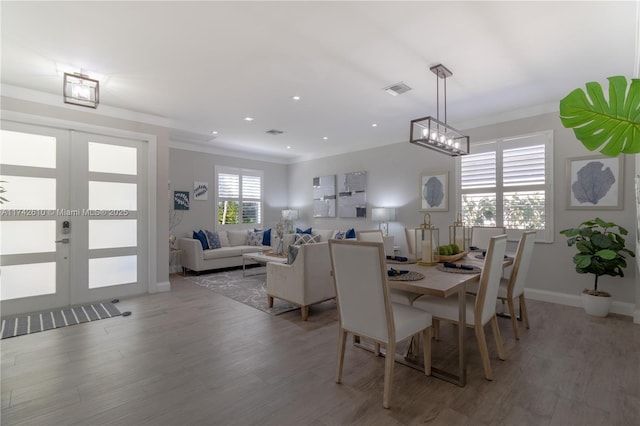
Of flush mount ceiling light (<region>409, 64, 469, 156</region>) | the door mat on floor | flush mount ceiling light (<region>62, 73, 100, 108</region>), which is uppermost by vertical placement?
flush mount ceiling light (<region>62, 73, 100, 108</region>)

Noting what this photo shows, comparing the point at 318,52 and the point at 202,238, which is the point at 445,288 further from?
the point at 202,238

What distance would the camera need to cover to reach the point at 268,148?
726cm

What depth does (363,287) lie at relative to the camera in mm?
2057

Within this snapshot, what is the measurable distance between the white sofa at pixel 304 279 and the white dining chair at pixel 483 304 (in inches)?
58.5

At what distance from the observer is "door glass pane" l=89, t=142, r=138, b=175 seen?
14.2 feet

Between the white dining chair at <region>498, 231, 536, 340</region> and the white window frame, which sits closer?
the white dining chair at <region>498, 231, 536, 340</region>

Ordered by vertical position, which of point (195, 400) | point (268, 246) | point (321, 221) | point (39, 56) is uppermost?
point (39, 56)

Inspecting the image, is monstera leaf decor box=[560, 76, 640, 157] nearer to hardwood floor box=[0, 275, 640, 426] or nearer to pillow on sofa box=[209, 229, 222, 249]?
hardwood floor box=[0, 275, 640, 426]

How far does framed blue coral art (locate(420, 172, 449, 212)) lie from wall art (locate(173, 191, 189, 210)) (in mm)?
4996

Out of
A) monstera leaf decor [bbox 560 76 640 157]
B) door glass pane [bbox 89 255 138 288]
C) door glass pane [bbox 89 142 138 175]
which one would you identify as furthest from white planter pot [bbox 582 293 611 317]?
door glass pane [bbox 89 142 138 175]

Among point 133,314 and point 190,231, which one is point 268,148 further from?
point 133,314

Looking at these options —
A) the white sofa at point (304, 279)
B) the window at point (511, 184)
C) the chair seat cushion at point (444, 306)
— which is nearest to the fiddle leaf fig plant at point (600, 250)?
the window at point (511, 184)

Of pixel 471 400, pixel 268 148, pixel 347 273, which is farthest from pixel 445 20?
pixel 268 148

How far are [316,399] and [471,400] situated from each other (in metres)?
1.05
